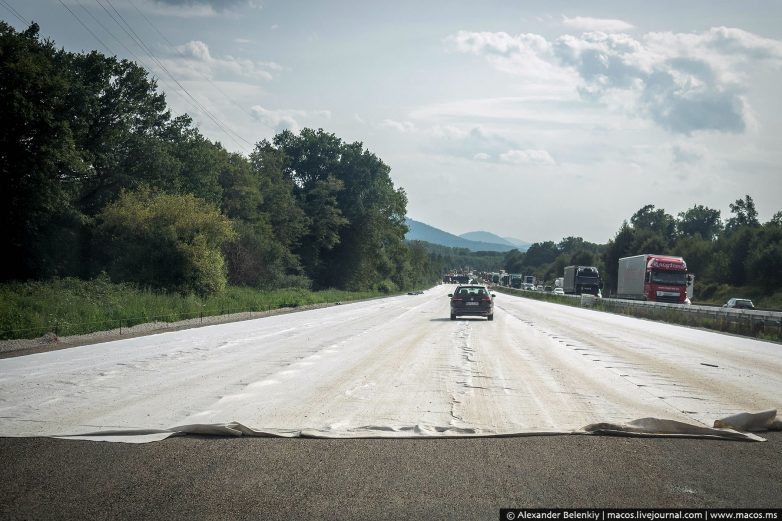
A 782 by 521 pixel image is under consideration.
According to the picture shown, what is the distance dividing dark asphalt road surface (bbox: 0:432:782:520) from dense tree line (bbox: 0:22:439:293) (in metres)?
35.7

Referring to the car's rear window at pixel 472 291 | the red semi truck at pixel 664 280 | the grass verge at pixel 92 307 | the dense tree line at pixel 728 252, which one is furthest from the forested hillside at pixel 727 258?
the grass verge at pixel 92 307

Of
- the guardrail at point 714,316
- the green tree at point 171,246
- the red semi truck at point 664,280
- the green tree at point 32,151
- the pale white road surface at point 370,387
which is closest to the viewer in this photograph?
the pale white road surface at point 370,387

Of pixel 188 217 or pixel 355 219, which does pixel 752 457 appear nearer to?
pixel 188 217

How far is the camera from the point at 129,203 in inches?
1908

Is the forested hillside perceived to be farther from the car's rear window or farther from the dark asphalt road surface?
the dark asphalt road surface

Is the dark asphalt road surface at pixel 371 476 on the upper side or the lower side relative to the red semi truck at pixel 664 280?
lower

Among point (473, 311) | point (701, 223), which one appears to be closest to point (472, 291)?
point (473, 311)

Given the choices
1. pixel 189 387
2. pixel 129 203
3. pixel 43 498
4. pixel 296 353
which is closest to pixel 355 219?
pixel 129 203

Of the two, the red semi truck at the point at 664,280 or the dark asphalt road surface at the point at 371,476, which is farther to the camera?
the red semi truck at the point at 664,280

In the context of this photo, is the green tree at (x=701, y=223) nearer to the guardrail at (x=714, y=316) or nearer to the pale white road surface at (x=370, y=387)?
the guardrail at (x=714, y=316)

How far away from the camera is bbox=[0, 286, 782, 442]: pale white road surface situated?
8.64m

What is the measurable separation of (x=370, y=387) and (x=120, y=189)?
1901 inches

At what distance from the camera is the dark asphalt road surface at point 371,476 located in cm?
547

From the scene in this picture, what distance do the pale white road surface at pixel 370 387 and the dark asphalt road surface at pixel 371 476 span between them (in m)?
0.60
